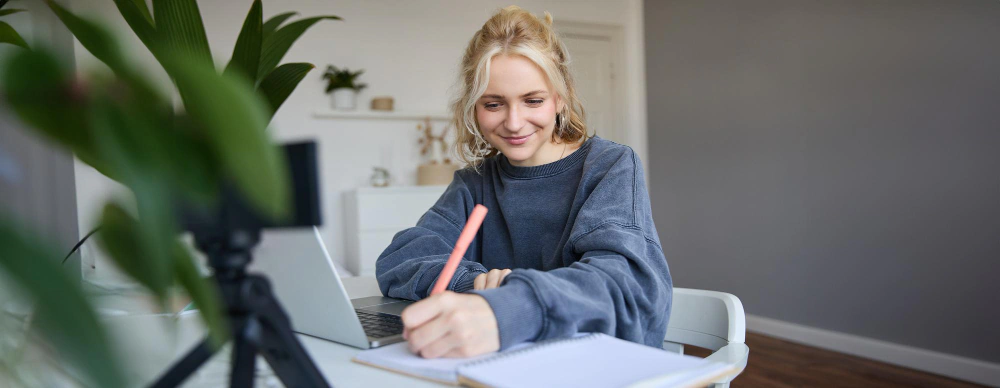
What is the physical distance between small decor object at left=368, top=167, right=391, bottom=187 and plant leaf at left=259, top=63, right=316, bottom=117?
2835 mm

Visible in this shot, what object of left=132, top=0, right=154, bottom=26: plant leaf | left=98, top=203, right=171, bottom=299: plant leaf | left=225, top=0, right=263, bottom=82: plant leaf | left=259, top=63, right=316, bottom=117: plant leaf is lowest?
left=98, top=203, right=171, bottom=299: plant leaf

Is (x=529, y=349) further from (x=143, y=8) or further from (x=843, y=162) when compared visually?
(x=843, y=162)

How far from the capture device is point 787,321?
3541 mm

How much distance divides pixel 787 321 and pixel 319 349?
10.8ft

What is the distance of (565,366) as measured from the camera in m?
0.58

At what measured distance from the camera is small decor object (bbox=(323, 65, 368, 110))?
3.82 meters

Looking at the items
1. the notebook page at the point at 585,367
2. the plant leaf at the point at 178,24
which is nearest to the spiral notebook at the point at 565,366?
the notebook page at the point at 585,367

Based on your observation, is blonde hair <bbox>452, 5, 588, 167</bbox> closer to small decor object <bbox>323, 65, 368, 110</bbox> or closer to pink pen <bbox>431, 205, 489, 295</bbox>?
pink pen <bbox>431, 205, 489, 295</bbox>

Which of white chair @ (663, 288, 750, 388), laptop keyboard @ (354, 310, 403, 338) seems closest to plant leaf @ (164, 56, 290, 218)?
laptop keyboard @ (354, 310, 403, 338)

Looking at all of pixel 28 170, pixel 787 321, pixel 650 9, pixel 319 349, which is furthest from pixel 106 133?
pixel 650 9

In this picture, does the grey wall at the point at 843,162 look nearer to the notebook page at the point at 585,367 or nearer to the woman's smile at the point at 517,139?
the woman's smile at the point at 517,139

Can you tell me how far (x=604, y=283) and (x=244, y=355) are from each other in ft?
1.63

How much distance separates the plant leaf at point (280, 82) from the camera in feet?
3.72

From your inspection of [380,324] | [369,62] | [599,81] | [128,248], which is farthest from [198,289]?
[599,81]
